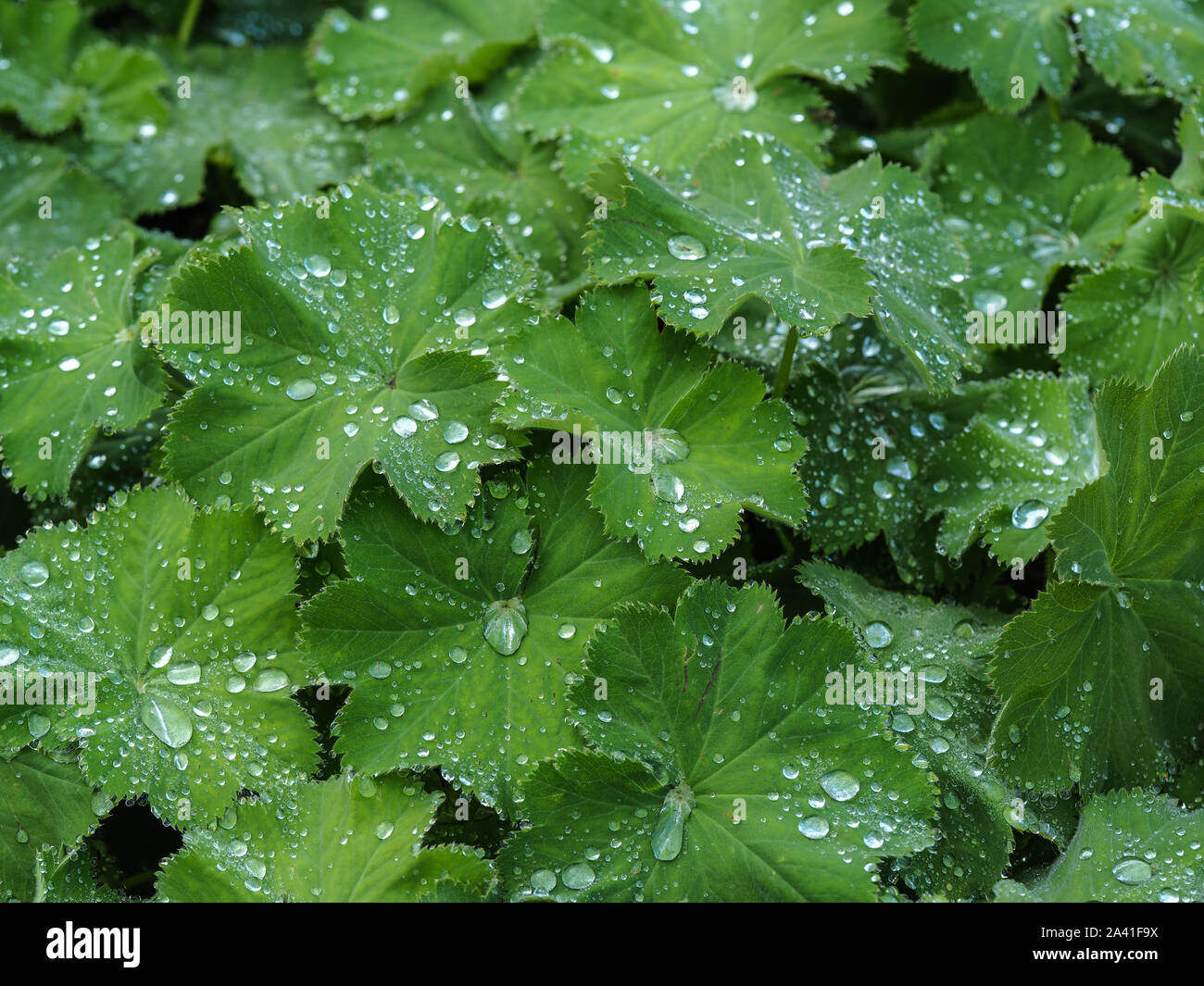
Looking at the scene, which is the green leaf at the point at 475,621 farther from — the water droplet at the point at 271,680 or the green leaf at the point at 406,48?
the green leaf at the point at 406,48

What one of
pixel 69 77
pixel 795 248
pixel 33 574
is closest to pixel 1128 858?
pixel 795 248

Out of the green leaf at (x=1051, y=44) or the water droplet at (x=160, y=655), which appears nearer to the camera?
the water droplet at (x=160, y=655)

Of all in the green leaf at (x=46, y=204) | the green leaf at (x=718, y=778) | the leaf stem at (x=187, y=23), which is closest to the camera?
the green leaf at (x=718, y=778)

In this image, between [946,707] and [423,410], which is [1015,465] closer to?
[946,707]

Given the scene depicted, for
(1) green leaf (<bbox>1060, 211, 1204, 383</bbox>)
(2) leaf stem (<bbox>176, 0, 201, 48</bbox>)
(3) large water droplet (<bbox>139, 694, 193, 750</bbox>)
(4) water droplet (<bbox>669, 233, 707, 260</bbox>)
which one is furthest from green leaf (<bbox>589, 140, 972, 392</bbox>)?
(2) leaf stem (<bbox>176, 0, 201, 48</bbox>)

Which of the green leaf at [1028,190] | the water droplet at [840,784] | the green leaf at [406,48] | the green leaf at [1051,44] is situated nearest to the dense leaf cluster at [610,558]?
the water droplet at [840,784]
